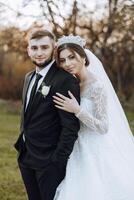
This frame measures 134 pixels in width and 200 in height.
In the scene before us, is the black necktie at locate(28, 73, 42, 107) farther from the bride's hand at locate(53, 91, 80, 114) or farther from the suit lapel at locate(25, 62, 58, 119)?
the bride's hand at locate(53, 91, 80, 114)

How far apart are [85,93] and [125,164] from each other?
0.59 meters

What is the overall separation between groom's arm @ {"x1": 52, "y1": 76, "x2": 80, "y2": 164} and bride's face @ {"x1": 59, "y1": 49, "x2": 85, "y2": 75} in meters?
0.14

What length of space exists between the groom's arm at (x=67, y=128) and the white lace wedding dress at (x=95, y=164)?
5.3 inches

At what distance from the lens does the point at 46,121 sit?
9.83 ft

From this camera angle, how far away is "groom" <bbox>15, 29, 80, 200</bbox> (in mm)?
2957

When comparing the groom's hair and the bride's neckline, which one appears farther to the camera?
the bride's neckline

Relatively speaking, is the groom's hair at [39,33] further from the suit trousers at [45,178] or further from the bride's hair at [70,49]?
the suit trousers at [45,178]

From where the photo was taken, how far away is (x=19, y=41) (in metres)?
13.5

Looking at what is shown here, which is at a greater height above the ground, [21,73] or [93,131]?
[93,131]

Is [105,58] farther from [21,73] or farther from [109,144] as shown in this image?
[109,144]

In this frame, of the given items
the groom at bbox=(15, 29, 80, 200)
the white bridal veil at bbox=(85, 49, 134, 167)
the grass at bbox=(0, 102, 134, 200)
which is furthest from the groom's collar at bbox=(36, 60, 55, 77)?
the grass at bbox=(0, 102, 134, 200)

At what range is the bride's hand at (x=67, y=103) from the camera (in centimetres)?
291

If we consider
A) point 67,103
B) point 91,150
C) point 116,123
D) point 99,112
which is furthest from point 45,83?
point 116,123

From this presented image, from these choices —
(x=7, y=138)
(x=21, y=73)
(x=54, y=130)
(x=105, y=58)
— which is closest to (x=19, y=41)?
(x=7, y=138)
